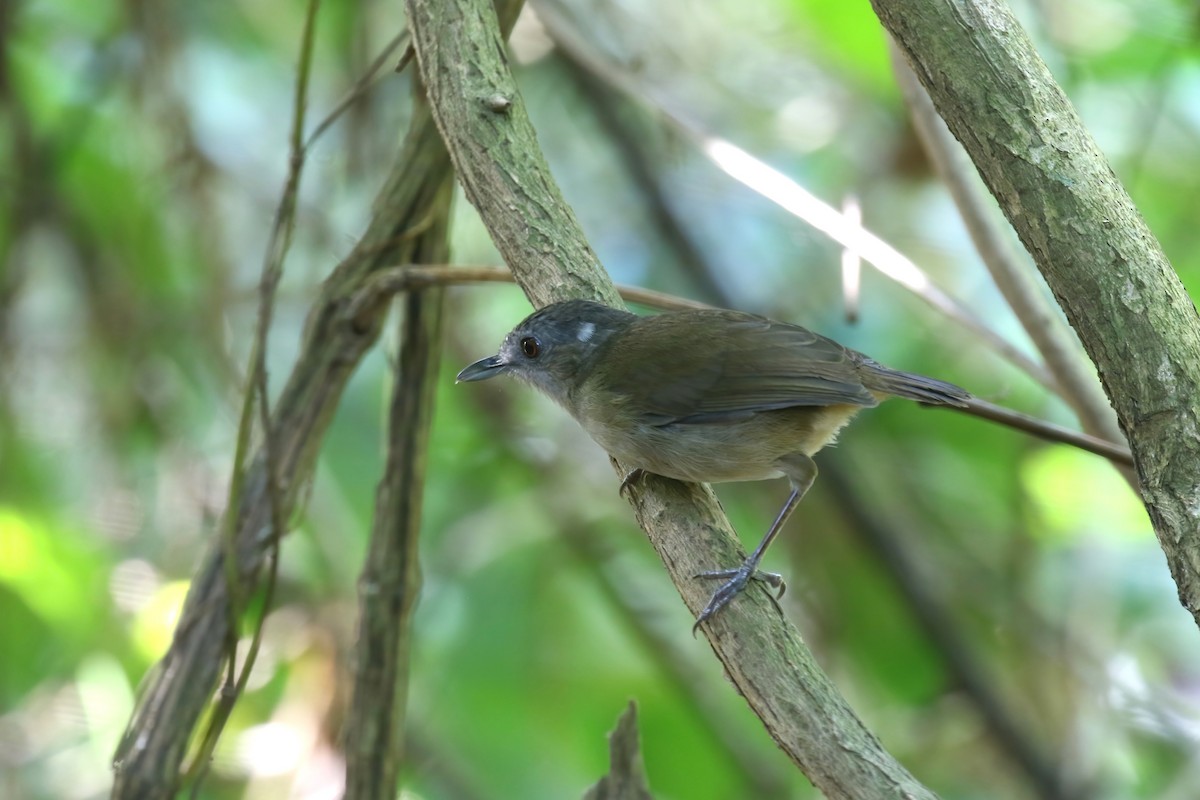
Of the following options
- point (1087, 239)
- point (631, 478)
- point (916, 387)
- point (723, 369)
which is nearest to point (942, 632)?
point (916, 387)

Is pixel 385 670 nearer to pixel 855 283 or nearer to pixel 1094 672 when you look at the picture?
pixel 855 283

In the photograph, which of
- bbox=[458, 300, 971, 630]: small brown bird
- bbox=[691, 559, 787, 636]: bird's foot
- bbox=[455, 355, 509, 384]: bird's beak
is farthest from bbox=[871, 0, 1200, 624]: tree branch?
bbox=[455, 355, 509, 384]: bird's beak

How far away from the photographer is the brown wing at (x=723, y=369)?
2.93m

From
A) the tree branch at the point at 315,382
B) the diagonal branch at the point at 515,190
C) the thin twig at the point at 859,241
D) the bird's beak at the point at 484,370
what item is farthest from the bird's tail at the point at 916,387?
the tree branch at the point at 315,382

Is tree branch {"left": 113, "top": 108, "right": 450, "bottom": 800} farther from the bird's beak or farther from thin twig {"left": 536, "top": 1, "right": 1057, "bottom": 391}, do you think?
thin twig {"left": 536, "top": 1, "right": 1057, "bottom": 391}

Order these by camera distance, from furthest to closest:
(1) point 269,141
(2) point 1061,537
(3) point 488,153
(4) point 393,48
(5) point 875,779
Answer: (1) point 269,141
(2) point 1061,537
(4) point 393,48
(3) point 488,153
(5) point 875,779

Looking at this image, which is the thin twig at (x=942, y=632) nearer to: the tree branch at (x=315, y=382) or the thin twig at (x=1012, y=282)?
the thin twig at (x=1012, y=282)

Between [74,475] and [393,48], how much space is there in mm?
3205

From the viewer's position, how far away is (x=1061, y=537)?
4746 mm

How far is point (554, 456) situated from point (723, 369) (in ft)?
6.93

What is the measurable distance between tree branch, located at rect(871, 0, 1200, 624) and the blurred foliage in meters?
2.21

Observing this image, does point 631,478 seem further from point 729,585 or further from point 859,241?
point 859,241

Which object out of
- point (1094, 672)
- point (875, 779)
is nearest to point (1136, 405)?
point (875, 779)

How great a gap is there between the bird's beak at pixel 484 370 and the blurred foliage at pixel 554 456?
3.66 feet
